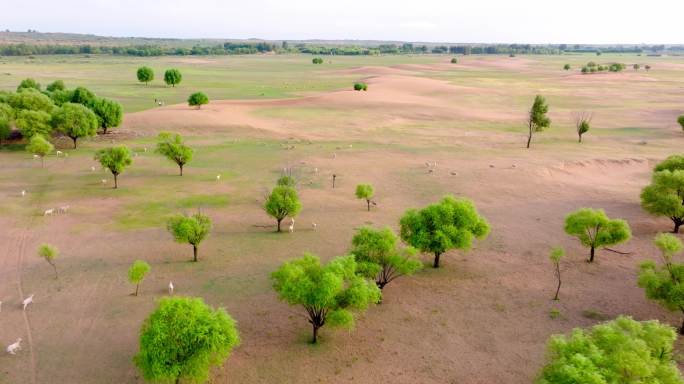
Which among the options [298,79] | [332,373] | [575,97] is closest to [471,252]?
[332,373]

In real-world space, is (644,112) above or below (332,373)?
above

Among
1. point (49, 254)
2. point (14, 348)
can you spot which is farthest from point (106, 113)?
point (14, 348)

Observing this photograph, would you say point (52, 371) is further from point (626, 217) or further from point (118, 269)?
point (626, 217)

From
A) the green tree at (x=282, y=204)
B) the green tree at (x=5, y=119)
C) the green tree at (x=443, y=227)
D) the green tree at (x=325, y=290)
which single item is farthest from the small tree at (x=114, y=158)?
the green tree at (x=325, y=290)

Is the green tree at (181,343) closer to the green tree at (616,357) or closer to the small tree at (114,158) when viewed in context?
the green tree at (616,357)

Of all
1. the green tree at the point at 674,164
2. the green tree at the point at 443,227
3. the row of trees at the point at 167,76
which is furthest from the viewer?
the row of trees at the point at 167,76
